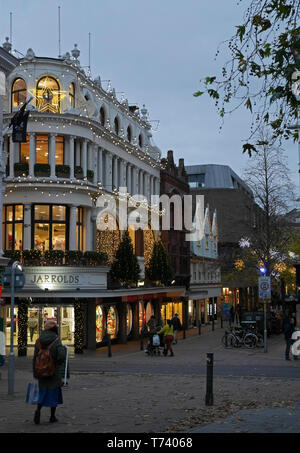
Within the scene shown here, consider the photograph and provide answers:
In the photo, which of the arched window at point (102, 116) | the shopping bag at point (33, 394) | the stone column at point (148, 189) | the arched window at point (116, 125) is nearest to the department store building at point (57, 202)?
the arched window at point (102, 116)

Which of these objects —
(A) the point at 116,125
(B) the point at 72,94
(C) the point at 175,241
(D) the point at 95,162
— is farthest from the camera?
(C) the point at 175,241

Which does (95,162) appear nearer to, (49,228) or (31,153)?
(31,153)

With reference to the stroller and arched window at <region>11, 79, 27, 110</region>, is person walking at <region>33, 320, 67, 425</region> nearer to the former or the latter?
the stroller

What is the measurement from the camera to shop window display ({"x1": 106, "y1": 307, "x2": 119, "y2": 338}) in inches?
1436

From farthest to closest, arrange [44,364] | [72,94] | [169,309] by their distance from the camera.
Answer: [169,309] < [72,94] < [44,364]

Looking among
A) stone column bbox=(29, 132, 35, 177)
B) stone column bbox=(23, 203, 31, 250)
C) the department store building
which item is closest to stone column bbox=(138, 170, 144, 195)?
the department store building

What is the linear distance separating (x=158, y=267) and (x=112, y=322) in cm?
705

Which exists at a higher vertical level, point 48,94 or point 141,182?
point 48,94

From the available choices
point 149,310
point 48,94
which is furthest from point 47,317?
point 149,310

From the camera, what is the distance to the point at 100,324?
34.9 meters

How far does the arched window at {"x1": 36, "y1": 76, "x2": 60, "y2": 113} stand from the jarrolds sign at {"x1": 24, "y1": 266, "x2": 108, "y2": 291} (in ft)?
26.3
